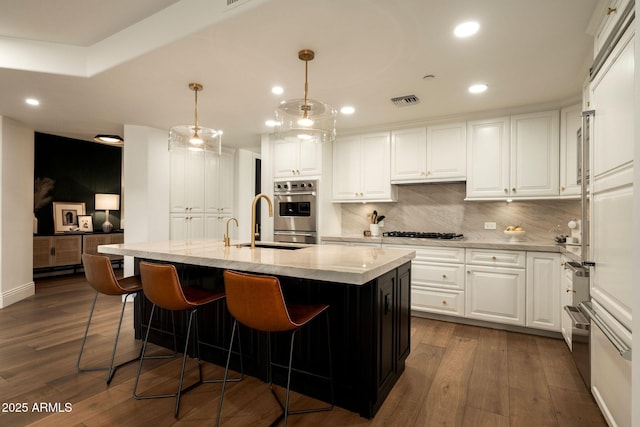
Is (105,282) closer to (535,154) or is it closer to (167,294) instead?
(167,294)

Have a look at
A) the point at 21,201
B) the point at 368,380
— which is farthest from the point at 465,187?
the point at 21,201

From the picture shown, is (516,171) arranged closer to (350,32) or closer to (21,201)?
(350,32)

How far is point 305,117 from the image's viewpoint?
2.46 metres

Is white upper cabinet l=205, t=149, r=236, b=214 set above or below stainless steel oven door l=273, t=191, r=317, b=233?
above

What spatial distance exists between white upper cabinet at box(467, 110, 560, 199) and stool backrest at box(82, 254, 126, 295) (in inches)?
143

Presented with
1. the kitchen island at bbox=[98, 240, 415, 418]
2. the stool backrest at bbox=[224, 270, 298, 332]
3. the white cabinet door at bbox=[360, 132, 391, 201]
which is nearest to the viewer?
the stool backrest at bbox=[224, 270, 298, 332]

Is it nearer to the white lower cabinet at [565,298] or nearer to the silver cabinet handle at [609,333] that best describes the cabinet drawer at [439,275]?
the white lower cabinet at [565,298]

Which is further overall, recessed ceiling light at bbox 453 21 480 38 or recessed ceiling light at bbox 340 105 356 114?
recessed ceiling light at bbox 340 105 356 114

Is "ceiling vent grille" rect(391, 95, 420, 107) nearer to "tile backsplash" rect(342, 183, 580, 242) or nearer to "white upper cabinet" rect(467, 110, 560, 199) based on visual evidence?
"white upper cabinet" rect(467, 110, 560, 199)

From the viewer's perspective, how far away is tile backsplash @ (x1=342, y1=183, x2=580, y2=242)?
12.5 feet

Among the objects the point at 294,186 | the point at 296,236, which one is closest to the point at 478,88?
the point at 294,186

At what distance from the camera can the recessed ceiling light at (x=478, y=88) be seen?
120 inches

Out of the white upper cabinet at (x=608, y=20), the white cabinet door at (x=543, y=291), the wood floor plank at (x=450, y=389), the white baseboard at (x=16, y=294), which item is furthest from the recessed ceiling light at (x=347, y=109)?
the white baseboard at (x=16, y=294)

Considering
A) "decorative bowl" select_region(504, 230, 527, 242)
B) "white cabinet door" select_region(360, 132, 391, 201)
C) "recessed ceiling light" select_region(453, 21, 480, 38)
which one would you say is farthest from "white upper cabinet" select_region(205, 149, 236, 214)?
"decorative bowl" select_region(504, 230, 527, 242)
